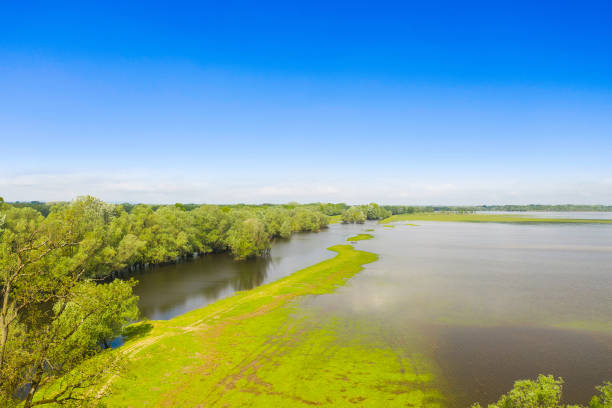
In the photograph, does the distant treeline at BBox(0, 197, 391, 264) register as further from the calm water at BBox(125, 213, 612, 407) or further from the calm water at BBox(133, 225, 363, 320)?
the calm water at BBox(125, 213, 612, 407)

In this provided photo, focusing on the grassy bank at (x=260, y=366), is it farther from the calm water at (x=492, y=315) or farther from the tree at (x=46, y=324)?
the calm water at (x=492, y=315)

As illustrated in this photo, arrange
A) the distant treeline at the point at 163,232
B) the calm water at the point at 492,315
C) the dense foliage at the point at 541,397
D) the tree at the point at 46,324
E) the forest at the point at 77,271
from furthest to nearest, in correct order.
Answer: the distant treeline at the point at 163,232
the calm water at the point at 492,315
the dense foliage at the point at 541,397
the forest at the point at 77,271
the tree at the point at 46,324

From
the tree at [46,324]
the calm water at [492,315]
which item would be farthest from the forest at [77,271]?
the calm water at [492,315]

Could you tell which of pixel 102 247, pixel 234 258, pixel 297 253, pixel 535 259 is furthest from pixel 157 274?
pixel 535 259

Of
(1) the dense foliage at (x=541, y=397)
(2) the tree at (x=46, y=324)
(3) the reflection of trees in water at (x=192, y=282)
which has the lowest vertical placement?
(3) the reflection of trees in water at (x=192, y=282)

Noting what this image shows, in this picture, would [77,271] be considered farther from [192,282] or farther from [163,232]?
[163,232]

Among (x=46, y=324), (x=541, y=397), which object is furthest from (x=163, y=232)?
(x=541, y=397)

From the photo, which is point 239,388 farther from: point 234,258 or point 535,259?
point 535,259
